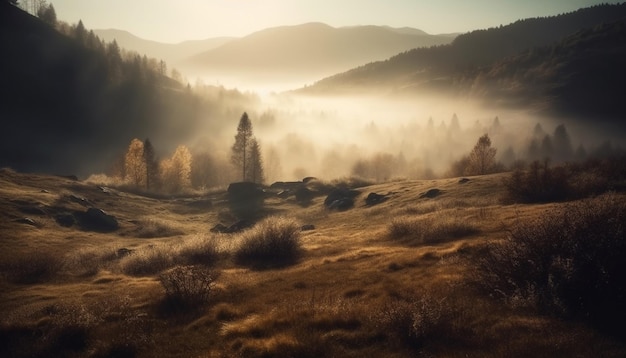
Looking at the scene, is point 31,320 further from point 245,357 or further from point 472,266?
point 472,266

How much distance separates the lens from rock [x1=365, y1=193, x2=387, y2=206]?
2975 inches

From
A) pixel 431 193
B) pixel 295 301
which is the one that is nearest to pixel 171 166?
pixel 431 193

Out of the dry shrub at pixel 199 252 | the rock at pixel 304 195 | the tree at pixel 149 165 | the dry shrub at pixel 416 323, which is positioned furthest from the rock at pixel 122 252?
the tree at pixel 149 165

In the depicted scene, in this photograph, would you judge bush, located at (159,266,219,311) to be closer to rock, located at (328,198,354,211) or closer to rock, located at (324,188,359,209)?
rock, located at (328,198,354,211)

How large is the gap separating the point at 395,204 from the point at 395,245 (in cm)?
3668

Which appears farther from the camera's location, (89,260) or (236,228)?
(236,228)

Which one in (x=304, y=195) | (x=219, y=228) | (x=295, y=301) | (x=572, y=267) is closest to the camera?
(x=572, y=267)

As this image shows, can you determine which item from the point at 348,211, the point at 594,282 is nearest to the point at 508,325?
the point at 594,282

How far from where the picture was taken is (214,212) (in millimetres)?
91062

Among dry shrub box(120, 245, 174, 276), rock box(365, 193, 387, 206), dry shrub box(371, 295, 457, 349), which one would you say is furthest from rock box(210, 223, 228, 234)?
dry shrub box(371, 295, 457, 349)

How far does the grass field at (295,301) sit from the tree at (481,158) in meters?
63.5

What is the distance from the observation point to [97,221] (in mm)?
67750

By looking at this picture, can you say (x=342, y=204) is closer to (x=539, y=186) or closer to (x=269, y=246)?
(x=539, y=186)

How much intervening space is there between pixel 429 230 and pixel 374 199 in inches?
1766
